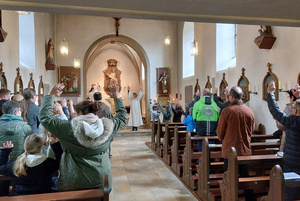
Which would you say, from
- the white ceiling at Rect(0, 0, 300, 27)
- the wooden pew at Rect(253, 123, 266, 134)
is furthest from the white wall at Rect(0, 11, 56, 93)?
the wooden pew at Rect(253, 123, 266, 134)

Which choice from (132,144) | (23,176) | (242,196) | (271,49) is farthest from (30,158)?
(132,144)

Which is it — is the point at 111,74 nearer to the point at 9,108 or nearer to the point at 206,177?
the point at 206,177

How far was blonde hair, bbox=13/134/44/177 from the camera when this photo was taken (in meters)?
2.22

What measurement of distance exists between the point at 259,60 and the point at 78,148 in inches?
221

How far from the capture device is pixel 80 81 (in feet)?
39.9

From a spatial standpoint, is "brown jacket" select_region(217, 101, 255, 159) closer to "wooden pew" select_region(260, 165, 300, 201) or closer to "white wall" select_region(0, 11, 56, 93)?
"wooden pew" select_region(260, 165, 300, 201)

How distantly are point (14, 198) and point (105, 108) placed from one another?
12.5 ft

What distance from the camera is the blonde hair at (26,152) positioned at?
2224 mm

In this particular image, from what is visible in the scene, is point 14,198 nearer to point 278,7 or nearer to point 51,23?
point 278,7

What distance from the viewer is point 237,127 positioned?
329 centimetres

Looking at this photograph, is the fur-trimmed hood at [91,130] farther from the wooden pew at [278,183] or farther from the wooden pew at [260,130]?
the wooden pew at [260,130]

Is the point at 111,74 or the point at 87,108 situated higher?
the point at 111,74

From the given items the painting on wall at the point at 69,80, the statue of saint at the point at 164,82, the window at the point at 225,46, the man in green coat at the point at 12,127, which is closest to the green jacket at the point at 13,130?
the man in green coat at the point at 12,127

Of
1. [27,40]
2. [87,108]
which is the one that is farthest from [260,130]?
[27,40]
